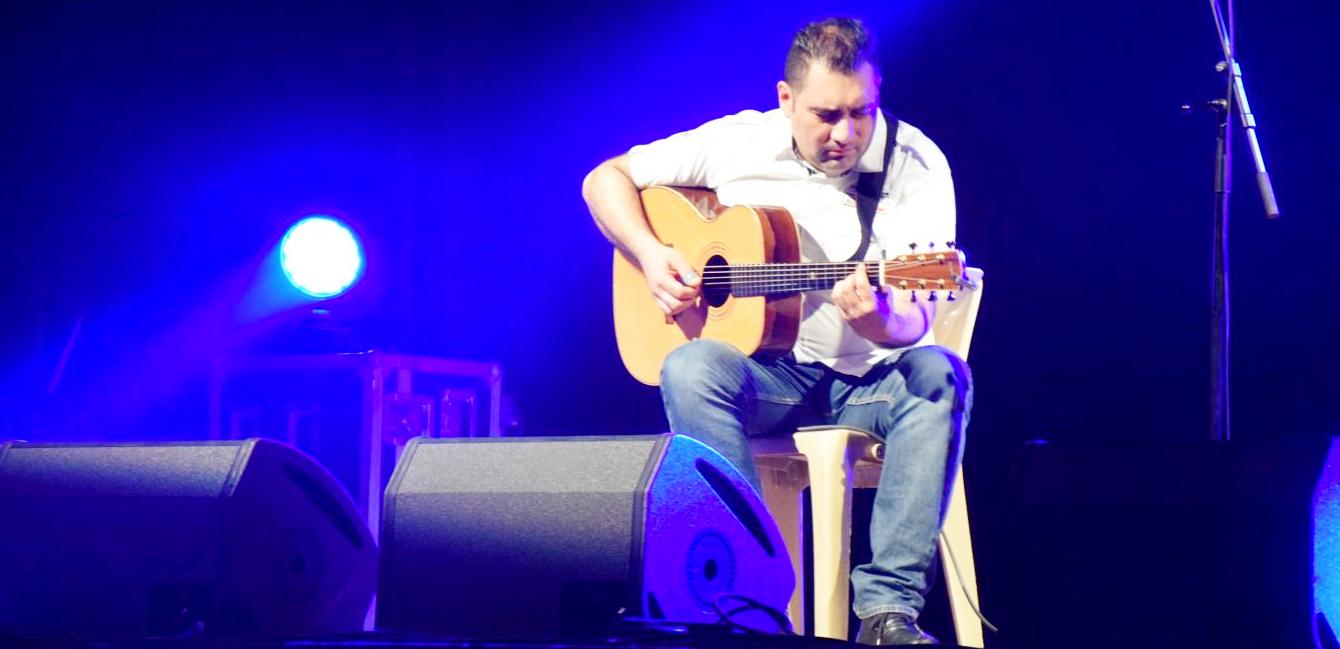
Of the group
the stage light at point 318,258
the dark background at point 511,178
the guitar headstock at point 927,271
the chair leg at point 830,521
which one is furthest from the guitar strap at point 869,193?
the stage light at point 318,258

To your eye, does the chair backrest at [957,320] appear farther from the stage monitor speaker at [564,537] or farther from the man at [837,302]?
the stage monitor speaker at [564,537]

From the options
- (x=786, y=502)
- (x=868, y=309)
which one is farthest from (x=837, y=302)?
(x=786, y=502)

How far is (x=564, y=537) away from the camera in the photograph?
2025 millimetres

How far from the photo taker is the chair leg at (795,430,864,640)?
2.58 metres

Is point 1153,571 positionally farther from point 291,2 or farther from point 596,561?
point 291,2

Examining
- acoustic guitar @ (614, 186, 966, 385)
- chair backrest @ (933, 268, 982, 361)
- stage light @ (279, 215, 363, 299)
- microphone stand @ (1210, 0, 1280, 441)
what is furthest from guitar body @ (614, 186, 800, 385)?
stage light @ (279, 215, 363, 299)

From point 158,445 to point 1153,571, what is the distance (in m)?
1.74

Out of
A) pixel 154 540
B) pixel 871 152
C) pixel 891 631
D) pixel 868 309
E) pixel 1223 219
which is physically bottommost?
pixel 891 631

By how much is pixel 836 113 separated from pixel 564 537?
1.19 metres

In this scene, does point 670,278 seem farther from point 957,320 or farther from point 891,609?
point 891,609

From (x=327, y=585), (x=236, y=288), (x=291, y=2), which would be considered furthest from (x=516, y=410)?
(x=327, y=585)

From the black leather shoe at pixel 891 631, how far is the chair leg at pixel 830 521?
0.23m

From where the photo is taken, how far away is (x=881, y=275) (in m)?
2.58

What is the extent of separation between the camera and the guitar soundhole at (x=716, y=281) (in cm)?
A: 285
